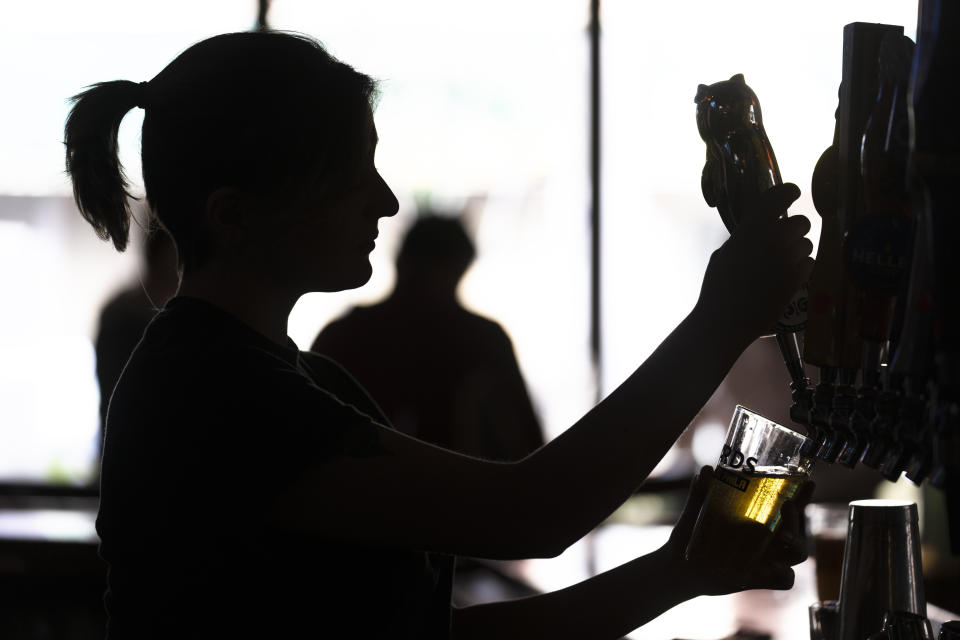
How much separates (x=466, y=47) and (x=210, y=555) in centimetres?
354

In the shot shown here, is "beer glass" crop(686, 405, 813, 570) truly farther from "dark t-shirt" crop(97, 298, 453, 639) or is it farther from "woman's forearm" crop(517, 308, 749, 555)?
"dark t-shirt" crop(97, 298, 453, 639)

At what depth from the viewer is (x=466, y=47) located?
420 centimetres

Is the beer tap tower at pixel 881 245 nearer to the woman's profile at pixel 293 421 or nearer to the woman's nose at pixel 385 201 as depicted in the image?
the woman's profile at pixel 293 421

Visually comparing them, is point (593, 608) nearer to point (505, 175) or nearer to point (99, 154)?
point (99, 154)

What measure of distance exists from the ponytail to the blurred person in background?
1.79 meters

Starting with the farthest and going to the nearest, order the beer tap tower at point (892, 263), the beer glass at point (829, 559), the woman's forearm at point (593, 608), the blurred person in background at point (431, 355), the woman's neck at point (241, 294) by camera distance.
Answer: the blurred person in background at point (431, 355) → the beer glass at point (829, 559) → the woman's forearm at point (593, 608) → the woman's neck at point (241, 294) → the beer tap tower at point (892, 263)

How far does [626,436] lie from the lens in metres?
0.86

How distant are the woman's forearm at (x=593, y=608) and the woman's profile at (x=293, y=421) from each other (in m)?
0.07

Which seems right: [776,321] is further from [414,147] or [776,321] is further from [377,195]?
[414,147]

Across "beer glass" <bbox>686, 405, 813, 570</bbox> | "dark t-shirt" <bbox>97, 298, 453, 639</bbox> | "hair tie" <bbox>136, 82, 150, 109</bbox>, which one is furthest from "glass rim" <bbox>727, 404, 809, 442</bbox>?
"hair tie" <bbox>136, 82, 150, 109</bbox>

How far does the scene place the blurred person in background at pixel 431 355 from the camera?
9.54 ft

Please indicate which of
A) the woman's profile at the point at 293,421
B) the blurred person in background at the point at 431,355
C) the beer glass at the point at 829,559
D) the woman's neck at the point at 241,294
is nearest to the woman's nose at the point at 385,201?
the woman's profile at the point at 293,421

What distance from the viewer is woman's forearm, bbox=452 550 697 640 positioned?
3.58 feet

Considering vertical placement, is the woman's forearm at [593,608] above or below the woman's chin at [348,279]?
below
